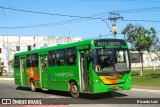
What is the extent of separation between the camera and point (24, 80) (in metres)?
27.7

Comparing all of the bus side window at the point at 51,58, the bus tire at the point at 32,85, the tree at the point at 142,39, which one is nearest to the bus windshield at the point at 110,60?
the bus side window at the point at 51,58


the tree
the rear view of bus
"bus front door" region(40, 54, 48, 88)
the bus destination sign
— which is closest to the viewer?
the rear view of bus

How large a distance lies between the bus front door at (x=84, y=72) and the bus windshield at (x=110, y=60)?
71 centimetres

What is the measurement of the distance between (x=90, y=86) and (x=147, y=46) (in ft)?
73.2

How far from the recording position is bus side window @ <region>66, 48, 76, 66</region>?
19609 millimetres

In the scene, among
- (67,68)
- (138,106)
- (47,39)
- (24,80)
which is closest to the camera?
(138,106)

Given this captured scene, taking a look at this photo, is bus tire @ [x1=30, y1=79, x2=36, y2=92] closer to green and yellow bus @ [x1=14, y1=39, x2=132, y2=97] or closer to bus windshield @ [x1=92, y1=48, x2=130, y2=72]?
green and yellow bus @ [x1=14, y1=39, x2=132, y2=97]

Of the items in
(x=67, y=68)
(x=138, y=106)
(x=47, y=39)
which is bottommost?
(x=138, y=106)

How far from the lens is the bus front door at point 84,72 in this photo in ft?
60.2

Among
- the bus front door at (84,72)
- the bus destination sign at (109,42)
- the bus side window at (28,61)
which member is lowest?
the bus front door at (84,72)

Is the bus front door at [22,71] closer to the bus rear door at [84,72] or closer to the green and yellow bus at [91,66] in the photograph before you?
the green and yellow bus at [91,66]

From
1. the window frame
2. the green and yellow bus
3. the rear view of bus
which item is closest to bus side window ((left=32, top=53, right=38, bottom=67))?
the green and yellow bus

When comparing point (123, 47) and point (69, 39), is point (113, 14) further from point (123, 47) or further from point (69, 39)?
point (69, 39)

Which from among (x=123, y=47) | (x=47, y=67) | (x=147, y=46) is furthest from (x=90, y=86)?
(x=147, y=46)
